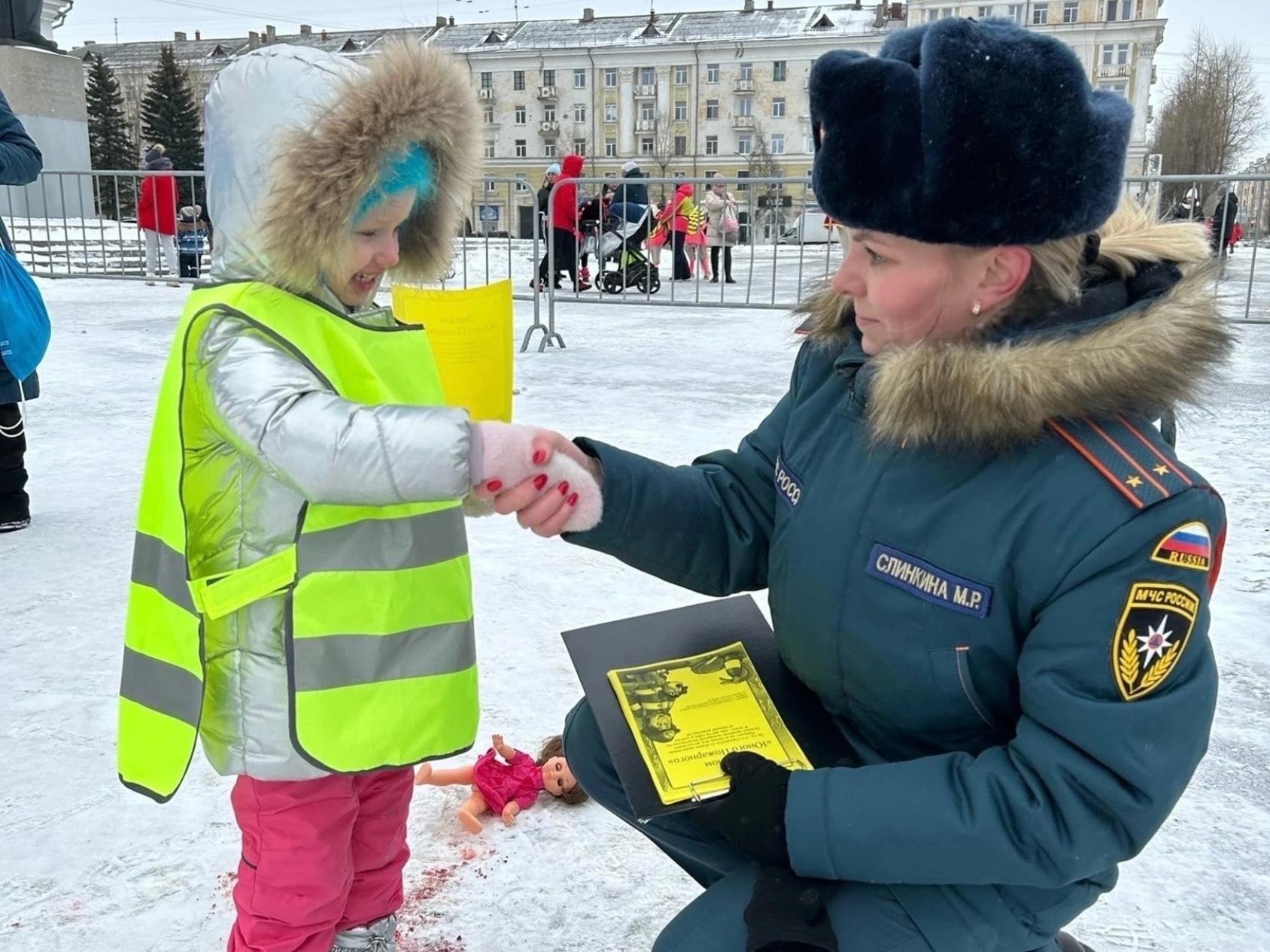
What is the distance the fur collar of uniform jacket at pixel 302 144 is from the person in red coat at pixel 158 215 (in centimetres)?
1114

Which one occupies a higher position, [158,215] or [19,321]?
[158,215]

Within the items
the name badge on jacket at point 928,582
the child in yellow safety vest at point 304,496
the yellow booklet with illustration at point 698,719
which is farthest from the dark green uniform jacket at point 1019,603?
the child in yellow safety vest at point 304,496

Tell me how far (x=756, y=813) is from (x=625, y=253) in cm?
1163

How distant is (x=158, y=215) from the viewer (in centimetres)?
1291

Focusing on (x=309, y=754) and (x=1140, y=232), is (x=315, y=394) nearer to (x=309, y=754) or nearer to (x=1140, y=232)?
(x=309, y=754)

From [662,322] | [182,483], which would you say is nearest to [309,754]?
[182,483]

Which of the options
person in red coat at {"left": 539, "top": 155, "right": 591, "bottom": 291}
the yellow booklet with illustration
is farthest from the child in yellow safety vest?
person in red coat at {"left": 539, "top": 155, "right": 591, "bottom": 291}

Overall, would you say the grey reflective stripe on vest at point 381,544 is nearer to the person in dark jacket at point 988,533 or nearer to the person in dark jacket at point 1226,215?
the person in dark jacket at point 988,533

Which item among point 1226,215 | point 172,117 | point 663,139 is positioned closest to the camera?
point 1226,215

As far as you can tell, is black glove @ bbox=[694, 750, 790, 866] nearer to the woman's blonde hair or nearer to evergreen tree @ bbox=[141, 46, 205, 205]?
the woman's blonde hair

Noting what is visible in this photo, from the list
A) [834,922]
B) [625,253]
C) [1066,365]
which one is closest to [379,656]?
[834,922]

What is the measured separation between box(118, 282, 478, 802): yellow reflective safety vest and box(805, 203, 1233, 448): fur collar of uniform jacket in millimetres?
723

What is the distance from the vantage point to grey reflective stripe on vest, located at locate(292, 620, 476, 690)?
1.50 m

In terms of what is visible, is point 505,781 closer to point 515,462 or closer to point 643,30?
point 515,462
